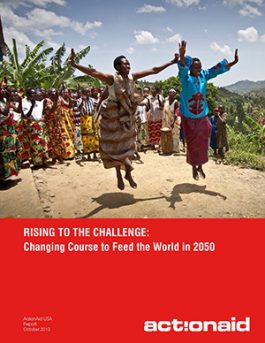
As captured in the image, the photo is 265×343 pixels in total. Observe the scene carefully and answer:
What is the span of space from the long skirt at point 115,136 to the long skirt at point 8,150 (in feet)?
6.47

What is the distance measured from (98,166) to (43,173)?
1.20m

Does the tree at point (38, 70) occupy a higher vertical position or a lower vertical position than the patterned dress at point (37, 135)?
higher

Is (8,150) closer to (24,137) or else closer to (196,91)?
(24,137)

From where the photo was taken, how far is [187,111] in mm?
4516

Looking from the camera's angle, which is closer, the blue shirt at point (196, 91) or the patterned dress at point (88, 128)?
the blue shirt at point (196, 91)

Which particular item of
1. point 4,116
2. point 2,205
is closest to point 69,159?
point 4,116

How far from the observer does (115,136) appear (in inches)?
164

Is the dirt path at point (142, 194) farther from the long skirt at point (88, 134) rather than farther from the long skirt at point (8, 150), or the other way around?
the long skirt at point (88, 134)

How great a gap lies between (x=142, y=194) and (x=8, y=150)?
8.30 feet

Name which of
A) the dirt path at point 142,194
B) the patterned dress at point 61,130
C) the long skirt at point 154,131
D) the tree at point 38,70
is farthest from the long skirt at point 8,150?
the tree at point 38,70

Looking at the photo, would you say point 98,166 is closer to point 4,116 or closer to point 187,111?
point 4,116

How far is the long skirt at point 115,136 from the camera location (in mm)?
4074

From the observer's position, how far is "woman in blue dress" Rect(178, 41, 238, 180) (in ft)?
14.2

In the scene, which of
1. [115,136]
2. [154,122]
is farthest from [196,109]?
[154,122]
